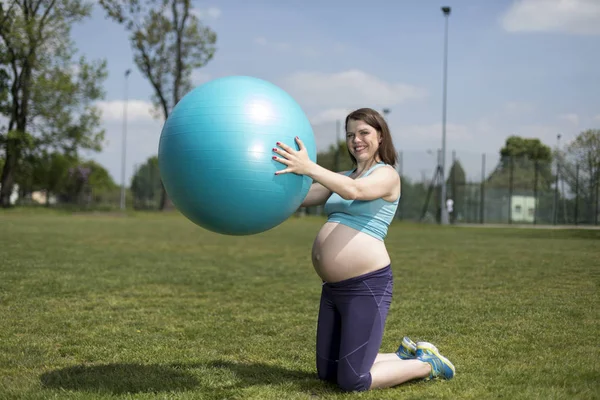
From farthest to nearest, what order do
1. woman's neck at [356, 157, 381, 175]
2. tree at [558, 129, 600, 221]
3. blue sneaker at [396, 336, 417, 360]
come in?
1. tree at [558, 129, 600, 221]
2. blue sneaker at [396, 336, 417, 360]
3. woman's neck at [356, 157, 381, 175]

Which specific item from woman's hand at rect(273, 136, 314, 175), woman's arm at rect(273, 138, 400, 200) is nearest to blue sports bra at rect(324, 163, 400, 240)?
woman's arm at rect(273, 138, 400, 200)

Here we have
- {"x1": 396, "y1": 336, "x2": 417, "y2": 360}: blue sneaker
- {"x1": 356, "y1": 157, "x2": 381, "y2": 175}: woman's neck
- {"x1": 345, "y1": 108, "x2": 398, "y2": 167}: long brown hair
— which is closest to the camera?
{"x1": 345, "y1": 108, "x2": 398, "y2": 167}: long brown hair

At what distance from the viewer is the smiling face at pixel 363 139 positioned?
13.7 feet

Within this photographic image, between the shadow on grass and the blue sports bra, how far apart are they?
1167 mm

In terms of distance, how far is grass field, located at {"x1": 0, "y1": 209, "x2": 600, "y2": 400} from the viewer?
4.23m

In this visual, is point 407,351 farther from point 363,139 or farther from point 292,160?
point 292,160

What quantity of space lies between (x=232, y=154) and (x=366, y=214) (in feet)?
3.41

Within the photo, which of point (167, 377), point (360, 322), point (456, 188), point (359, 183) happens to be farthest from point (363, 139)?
point (456, 188)

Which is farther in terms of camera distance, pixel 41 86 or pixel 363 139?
pixel 41 86

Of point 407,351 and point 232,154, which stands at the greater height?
point 232,154

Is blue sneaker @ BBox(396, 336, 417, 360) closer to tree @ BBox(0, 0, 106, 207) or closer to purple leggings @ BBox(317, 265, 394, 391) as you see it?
purple leggings @ BBox(317, 265, 394, 391)

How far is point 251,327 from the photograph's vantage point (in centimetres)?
638

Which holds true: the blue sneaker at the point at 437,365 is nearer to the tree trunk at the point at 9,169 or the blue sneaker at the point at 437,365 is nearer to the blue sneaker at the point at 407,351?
the blue sneaker at the point at 407,351

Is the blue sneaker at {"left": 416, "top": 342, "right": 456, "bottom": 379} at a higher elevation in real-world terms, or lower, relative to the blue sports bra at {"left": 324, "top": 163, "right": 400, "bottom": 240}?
lower
